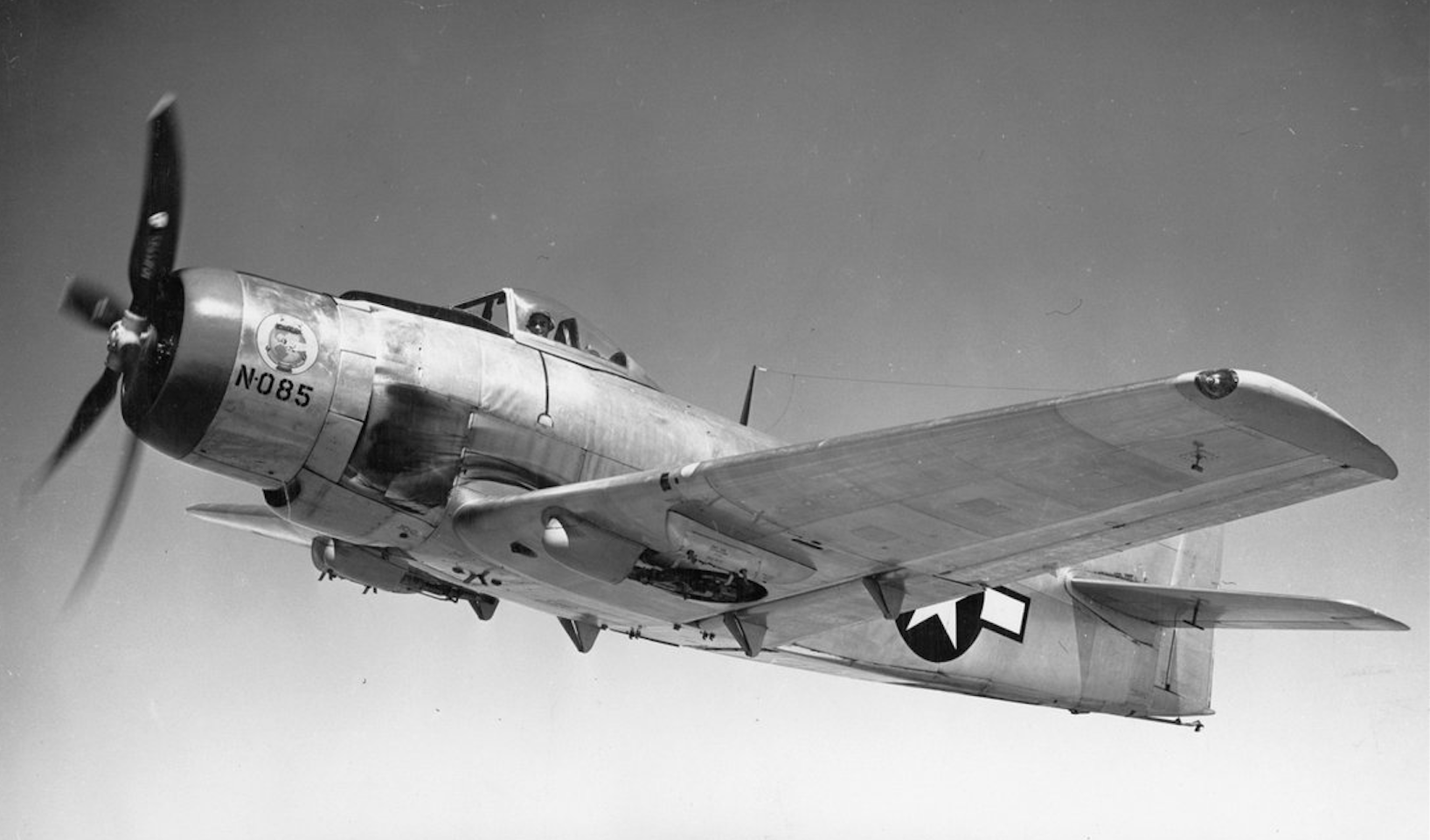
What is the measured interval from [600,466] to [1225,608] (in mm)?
5698

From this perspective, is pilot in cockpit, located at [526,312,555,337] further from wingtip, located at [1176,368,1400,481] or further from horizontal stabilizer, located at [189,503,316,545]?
wingtip, located at [1176,368,1400,481]

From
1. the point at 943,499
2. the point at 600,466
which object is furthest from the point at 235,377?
the point at 943,499

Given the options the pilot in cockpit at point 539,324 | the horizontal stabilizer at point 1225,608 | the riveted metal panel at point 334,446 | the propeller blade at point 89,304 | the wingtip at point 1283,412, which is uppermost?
the pilot in cockpit at point 539,324

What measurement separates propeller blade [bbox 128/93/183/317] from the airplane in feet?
0.05

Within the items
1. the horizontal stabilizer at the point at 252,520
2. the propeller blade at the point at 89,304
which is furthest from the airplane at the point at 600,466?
the horizontal stabilizer at the point at 252,520

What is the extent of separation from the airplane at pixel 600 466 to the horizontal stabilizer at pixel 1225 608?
54 millimetres

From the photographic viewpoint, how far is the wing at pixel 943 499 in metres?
4.28

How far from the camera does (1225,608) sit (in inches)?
358

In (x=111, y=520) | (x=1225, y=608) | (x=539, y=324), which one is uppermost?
(x=539, y=324)

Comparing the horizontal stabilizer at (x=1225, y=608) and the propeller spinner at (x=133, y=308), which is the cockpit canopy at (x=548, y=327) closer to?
the propeller spinner at (x=133, y=308)

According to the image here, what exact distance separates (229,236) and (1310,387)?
10.6 m

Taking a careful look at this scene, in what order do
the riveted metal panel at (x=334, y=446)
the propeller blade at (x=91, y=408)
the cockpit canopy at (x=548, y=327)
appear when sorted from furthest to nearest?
1. the cockpit canopy at (x=548, y=327)
2. the propeller blade at (x=91, y=408)
3. the riveted metal panel at (x=334, y=446)

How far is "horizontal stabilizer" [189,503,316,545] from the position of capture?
1000 cm

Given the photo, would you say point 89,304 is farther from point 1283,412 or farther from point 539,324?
point 1283,412
